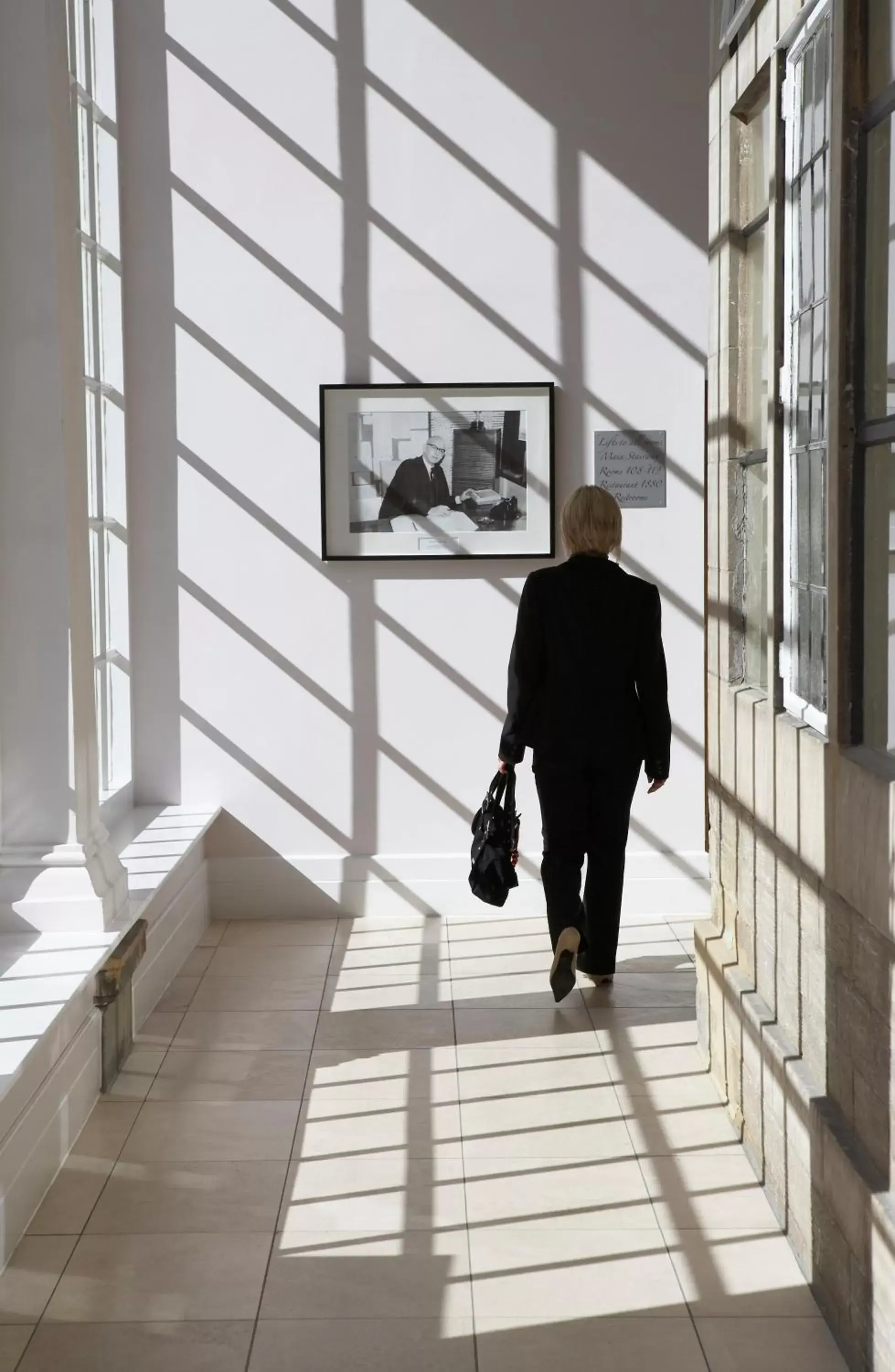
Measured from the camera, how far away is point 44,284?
3.87m

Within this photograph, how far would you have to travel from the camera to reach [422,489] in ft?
19.2

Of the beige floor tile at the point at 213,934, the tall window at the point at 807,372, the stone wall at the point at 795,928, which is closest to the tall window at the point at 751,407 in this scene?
the stone wall at the point at 795,928

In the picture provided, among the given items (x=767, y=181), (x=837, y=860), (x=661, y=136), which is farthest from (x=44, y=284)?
(x=661, y=136)

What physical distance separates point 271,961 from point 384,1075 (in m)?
1.29

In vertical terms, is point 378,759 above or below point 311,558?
below

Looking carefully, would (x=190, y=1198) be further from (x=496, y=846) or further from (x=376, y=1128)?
(x=496, y=846)

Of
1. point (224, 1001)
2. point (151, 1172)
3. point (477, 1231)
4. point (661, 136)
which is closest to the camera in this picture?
point (477, 1231)

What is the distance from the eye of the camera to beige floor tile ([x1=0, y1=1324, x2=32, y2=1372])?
2604mm

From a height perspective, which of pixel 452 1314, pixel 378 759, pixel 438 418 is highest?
pixel 438 418

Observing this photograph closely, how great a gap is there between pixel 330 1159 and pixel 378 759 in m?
2.56

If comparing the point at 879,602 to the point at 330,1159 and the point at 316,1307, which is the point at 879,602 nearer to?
the point at 316,1307

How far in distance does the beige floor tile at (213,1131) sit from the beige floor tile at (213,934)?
1.64 metres

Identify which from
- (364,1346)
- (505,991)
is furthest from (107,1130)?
(505,991)

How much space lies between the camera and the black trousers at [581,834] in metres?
4.68
